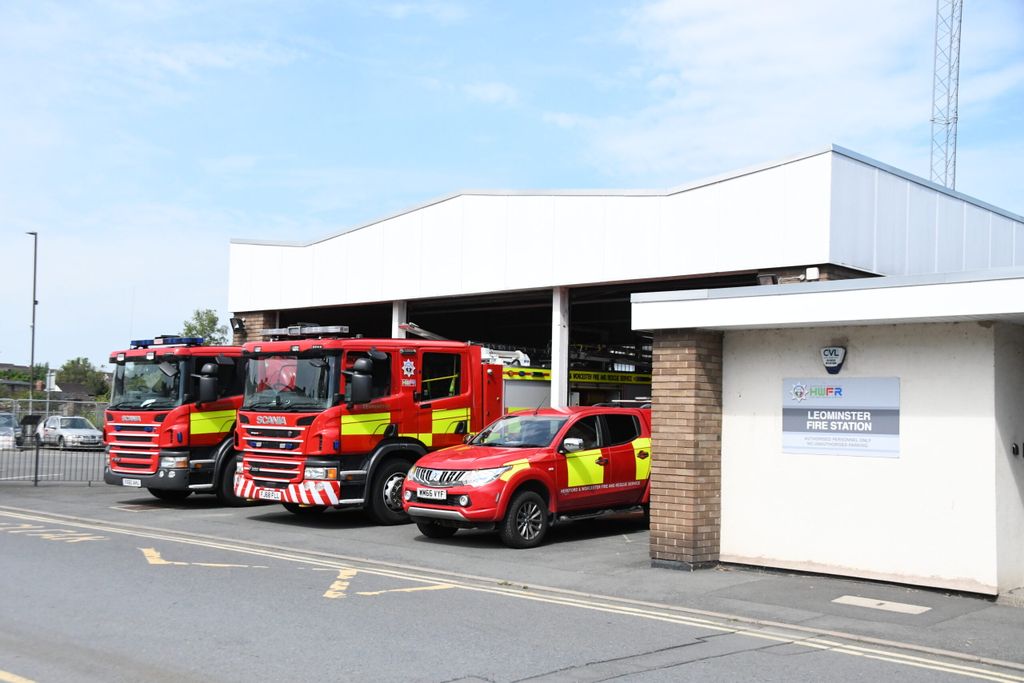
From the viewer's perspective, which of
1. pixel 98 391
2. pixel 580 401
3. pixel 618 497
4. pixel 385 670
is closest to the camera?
pixel 385 670

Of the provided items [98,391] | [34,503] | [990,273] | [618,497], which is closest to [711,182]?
[618,497]

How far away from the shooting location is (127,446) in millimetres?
17875

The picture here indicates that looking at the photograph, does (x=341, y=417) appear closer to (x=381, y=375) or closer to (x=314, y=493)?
(x=381, y=375)

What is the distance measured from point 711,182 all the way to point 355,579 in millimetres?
8808

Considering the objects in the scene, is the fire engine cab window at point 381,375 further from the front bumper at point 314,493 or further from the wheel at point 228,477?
the wheel at point 228,477

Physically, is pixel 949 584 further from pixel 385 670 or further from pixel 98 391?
pixel 98 391

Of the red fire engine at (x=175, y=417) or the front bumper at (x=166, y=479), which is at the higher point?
the red fire engine at (x=175, y=417)

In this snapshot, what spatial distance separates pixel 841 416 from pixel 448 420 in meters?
7.18

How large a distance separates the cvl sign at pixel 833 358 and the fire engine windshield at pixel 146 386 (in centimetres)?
1109

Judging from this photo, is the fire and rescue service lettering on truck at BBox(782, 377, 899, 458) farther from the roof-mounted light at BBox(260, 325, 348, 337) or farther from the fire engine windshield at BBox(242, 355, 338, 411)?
the roof-mounted light at BBox(260, 325, 348, 337)

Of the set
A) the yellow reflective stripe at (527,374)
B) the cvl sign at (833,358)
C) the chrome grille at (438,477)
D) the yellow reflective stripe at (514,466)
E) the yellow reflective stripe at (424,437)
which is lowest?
the chrome grille at (438,477)

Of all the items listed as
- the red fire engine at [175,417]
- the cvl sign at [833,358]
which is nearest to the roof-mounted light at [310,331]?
the red fire engine at [175,417]

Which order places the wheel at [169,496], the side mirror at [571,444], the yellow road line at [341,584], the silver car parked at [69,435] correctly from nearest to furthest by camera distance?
the yellow road line at [341,584] → the side mirror at [571,444] → the wheel at [169,496] → the silver car parked at [69,435]

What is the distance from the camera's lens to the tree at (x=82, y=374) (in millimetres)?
118469
